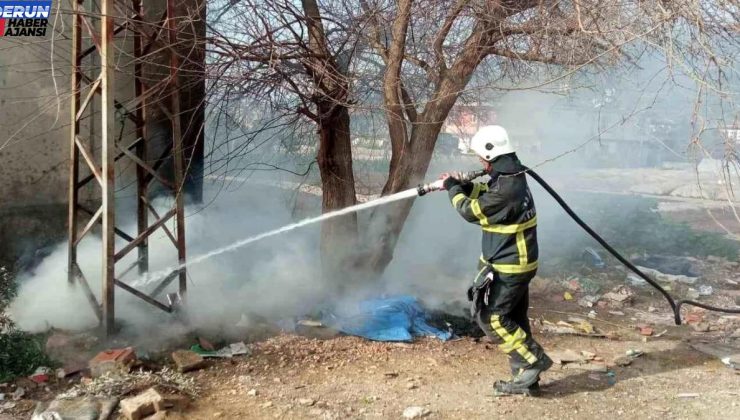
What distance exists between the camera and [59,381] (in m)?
4.65

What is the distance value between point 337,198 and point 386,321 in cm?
159

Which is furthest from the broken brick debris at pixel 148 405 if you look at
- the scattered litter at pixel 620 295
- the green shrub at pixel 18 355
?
the scattered litter at pixel 620 295

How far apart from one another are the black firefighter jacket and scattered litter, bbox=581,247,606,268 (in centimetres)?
607

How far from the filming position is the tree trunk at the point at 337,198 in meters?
6.71

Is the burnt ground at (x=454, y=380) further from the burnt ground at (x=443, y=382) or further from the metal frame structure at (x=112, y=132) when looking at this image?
the metal frame structure at (x=112, y=132)

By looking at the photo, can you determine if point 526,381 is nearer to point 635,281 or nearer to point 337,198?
point 337,198

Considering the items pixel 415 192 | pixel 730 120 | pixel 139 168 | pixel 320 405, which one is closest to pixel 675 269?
pixel 730 120

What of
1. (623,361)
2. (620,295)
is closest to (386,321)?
(623,361)

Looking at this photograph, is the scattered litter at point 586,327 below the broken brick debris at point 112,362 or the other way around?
below

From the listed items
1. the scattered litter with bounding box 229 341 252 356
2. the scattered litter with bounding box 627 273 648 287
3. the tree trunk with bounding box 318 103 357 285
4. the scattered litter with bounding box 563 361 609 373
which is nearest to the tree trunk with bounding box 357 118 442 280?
the tree trunk with bounding box 318 103 357 285

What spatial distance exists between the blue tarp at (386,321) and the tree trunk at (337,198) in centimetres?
72

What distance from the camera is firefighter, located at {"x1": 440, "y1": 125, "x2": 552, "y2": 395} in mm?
4434

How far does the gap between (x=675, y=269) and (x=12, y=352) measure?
31.1 ft

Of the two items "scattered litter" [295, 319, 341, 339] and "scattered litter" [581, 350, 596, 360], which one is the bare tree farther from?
"scattered litter" [581, 350, 596, 360]
